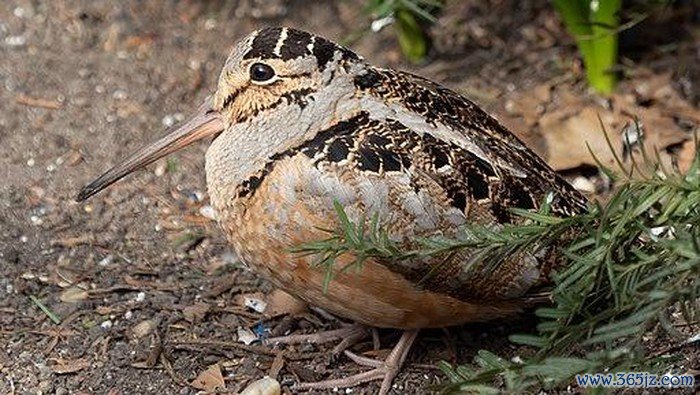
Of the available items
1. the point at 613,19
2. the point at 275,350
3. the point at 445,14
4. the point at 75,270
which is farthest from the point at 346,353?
the point at 445,14

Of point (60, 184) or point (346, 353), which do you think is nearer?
point (346, 353)

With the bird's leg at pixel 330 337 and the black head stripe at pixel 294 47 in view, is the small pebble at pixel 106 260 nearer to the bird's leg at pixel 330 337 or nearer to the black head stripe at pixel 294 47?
the bird's leg at pixel 330 337

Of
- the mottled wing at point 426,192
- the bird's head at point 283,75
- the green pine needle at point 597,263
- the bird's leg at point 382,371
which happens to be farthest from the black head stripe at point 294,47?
the bird's leg at point 382,371

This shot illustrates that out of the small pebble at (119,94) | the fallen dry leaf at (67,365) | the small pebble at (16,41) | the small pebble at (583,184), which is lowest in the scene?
the small pebble at (16,41)

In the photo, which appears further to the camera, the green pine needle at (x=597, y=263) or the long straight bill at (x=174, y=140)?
the long straight bill at (x=174, y=140)

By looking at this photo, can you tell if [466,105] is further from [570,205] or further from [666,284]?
[666,284]

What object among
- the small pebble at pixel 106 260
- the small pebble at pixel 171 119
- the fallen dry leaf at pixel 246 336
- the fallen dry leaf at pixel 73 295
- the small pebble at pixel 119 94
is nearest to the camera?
the fallen dry leaf at pixel 246 336

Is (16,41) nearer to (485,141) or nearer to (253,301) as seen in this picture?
(253,301)

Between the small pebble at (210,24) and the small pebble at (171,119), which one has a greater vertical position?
the small pebble at (210,24)
